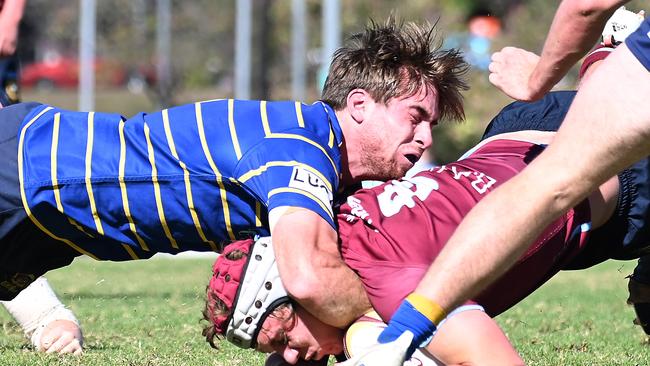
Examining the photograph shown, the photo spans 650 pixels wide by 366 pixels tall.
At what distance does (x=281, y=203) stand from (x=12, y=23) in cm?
394

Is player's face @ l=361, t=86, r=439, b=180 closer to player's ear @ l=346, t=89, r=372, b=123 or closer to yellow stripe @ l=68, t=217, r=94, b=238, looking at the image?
player's ear @ l=346, t=89, r=372, b=123

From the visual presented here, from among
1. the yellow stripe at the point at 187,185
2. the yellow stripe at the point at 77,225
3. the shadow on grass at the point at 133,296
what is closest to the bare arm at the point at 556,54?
the yellow stripe at the point at 187,185

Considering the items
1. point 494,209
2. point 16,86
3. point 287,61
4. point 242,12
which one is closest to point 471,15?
point 287,61

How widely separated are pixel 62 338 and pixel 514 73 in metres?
2.32

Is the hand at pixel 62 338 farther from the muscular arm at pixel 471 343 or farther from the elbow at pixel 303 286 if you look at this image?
the muscular arm at pixel 471 343

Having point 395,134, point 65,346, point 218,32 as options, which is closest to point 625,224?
point 395,134

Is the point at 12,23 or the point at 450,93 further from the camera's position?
the point at 12,23

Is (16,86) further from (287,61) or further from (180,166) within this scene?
(287,61)

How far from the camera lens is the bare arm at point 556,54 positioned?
3635mm

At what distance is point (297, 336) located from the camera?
3.77 metres

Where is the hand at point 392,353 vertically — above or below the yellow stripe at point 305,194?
below

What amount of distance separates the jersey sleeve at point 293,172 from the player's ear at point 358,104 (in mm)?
362

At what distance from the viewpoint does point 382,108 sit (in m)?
4.59

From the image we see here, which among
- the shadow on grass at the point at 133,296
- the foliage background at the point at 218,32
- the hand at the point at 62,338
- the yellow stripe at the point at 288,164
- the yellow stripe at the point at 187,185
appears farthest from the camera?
the foliage background at the point at 218,32
